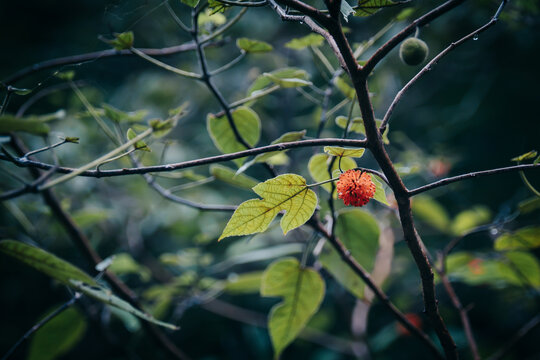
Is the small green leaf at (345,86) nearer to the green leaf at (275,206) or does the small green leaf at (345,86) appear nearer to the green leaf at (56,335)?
the green leaf at (275,206)

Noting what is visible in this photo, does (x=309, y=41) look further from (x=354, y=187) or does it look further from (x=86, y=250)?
(x=86, y=250)

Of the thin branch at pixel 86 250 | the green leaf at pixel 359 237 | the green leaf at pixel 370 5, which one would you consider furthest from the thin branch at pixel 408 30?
the thin branch at pixel 86 250

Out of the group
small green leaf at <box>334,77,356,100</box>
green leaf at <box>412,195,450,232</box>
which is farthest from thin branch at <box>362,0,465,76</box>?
green leaf at <box>412,195,450,232</box>

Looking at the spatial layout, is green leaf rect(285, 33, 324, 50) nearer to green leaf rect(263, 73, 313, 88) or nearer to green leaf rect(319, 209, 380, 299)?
green leaf rect(263, 73, 313, 88)

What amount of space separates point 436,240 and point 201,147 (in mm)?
1472

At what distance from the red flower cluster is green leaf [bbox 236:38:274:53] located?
0.38m

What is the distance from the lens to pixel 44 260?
66 cm

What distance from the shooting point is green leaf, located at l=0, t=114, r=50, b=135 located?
434 mm

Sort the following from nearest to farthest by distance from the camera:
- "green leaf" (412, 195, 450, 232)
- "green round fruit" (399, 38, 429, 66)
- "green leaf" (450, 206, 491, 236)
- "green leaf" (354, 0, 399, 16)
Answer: "green leaf" (354, 0, 399, 16)
"green round fruit" (399, 38, 429, 66)
"green leaf" (450, 206, 491, 236)
"green leaf" (412, 195, 450, 232)

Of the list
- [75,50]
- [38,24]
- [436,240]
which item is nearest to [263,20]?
[75,50]

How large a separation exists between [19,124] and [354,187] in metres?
0.51

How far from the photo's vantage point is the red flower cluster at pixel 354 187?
1.86 ft

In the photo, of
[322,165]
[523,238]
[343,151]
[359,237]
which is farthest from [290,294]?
[523,238]

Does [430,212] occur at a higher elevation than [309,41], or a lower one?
lower
